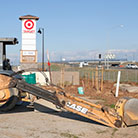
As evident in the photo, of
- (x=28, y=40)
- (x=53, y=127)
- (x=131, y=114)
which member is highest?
(x=28, y=40)

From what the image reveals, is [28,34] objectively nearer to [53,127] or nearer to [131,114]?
[53,127]

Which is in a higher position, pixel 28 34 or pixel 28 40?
pixel 28 34

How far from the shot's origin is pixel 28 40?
67.9 ft

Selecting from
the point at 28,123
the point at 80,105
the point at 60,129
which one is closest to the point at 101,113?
the point at 80,105

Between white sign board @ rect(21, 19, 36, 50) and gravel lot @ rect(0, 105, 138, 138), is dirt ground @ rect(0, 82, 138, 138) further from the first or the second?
white sign board @ rect(21, 19, 36, 50)

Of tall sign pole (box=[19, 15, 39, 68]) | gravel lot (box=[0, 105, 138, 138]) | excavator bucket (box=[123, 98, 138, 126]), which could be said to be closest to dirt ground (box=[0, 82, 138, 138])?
gravel lot (box=[0, 105, 138, 138])

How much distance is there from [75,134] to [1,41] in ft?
21.2

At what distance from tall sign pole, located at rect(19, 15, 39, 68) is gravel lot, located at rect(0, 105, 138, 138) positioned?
41.8 ft

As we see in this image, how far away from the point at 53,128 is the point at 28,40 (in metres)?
15.1

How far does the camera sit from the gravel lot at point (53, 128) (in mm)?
5806

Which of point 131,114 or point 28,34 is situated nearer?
point 131,114

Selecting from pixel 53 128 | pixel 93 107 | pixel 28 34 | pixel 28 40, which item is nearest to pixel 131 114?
pixel 93 107

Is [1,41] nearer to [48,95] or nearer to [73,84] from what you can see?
[48,95]

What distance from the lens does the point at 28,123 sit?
22.4ft
